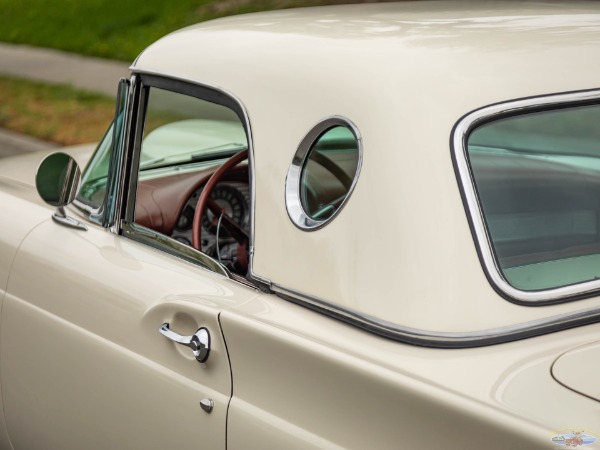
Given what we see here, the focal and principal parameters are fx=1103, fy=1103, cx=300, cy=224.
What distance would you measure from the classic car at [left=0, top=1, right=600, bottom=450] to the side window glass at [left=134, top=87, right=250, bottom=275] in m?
0.04

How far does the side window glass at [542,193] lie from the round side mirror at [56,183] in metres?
1.48

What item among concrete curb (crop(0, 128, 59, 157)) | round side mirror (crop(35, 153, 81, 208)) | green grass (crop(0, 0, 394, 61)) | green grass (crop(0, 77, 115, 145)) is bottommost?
concrete curb (crop(0, 128, 59, 157))

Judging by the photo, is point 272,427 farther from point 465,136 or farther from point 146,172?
point 146,172

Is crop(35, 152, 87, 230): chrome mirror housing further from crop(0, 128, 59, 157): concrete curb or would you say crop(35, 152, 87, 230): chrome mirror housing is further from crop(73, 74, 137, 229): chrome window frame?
crop(0, 128, 59, 157): concrete curb

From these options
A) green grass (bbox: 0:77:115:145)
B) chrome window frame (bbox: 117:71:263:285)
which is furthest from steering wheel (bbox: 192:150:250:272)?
green grass (bbox: 0:77:115:145)

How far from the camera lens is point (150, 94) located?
331 cm

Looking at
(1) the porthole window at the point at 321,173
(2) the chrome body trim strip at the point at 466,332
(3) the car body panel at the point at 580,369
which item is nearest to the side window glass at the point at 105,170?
(1) the porthole window at the point at 321,173

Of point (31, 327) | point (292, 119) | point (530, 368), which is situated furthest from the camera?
point (31, 327)

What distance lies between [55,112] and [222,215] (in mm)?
7889

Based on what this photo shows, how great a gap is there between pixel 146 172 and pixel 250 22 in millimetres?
761

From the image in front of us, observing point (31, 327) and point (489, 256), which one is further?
point (31, 327)

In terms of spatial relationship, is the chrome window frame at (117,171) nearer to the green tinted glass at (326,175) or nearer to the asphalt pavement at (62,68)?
the green tinted glass at (326,175)

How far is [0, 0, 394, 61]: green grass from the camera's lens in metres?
13.9

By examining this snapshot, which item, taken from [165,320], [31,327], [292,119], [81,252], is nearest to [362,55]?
[292,119]
